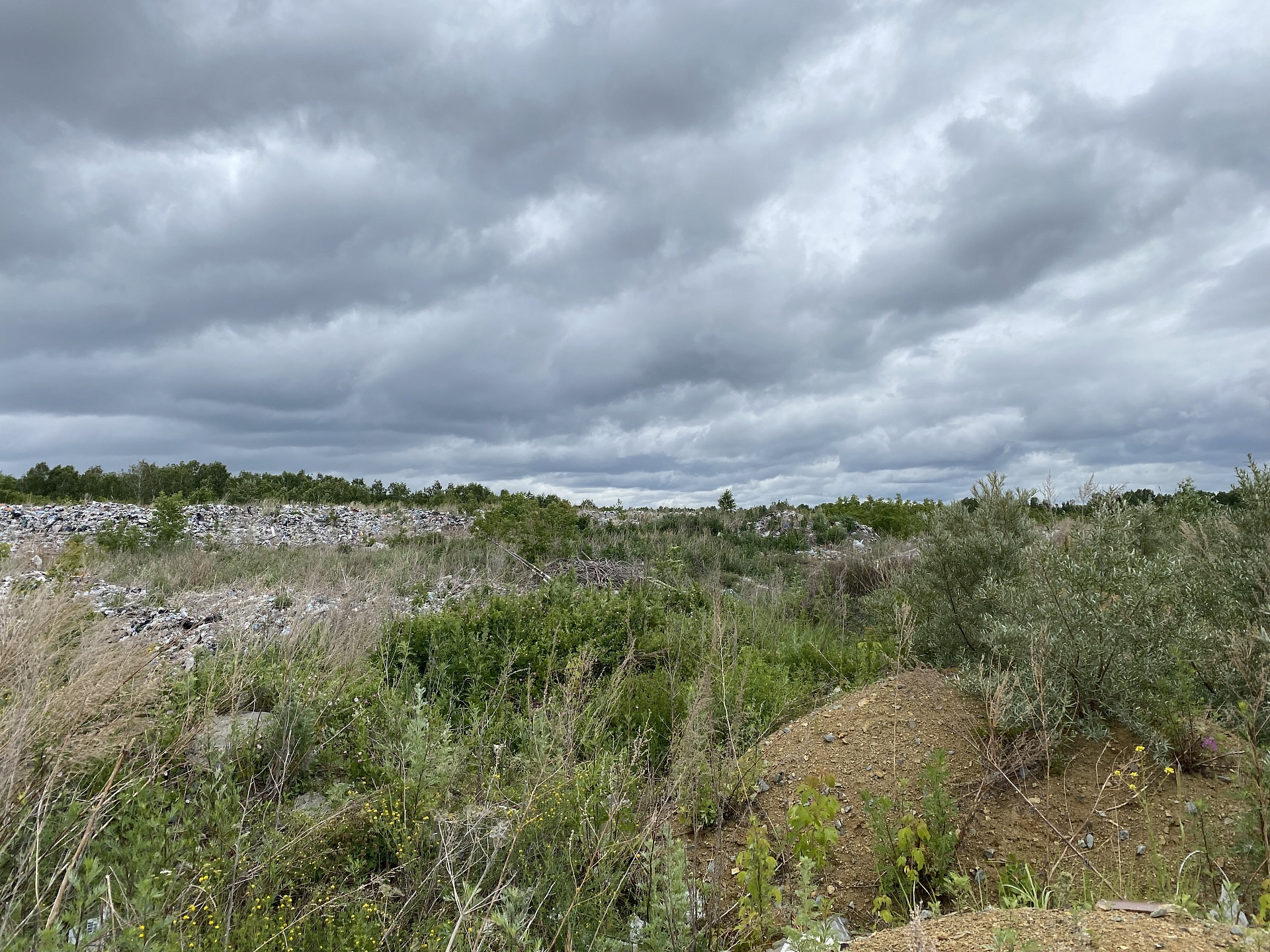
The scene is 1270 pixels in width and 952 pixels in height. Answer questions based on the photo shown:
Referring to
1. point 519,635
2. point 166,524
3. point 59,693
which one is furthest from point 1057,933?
point 166,524

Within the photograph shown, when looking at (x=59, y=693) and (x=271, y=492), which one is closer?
(x=59, y=693)

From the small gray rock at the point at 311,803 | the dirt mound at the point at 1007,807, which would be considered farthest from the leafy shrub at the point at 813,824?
the small gray rock at the point at 311,803

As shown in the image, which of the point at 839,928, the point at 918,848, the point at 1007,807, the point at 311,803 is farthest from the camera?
the point at 311,803

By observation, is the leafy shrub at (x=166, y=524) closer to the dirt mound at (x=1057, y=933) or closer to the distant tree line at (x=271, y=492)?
the distant tree line at (x=271, y=492)

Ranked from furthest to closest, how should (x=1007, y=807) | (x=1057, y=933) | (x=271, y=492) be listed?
(x=271, y=492)
(x=1007, y=807)
(x=1057, y=933)

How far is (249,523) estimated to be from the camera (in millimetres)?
21719

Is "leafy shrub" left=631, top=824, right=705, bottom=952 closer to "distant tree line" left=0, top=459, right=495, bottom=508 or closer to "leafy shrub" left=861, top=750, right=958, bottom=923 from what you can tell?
"leafy shrub" left=861, top=750, right=958, bottom=923

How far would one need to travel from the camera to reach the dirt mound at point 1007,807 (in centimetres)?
340

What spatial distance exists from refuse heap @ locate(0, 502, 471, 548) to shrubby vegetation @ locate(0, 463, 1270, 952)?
40.4ft

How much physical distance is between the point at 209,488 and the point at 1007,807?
32305mm

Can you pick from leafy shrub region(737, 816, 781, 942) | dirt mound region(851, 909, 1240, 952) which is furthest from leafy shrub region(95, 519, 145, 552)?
dirt mound region(851, 909, 1240, 952)

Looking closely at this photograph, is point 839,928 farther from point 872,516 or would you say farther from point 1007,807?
point 872,516

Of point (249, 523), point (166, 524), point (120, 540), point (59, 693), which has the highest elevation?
point (166, 524)

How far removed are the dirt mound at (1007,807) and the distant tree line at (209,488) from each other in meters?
22.9
